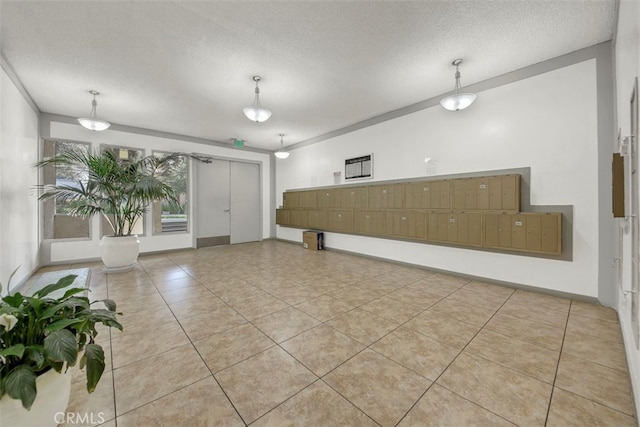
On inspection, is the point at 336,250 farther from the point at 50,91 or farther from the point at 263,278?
the point at 50,91

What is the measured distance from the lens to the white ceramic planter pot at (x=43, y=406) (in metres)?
1.02

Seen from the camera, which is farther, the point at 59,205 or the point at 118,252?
the point at 59,205

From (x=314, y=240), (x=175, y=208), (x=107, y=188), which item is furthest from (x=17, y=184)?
(x=314, y=240)

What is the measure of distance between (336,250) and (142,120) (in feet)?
17.3

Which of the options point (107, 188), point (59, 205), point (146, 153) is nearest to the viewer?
point (107, 188)

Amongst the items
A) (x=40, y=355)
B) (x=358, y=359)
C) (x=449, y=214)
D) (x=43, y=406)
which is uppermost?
(x=449, y=214)

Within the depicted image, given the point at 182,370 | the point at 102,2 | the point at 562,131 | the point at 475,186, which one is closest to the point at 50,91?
the point at 102,2

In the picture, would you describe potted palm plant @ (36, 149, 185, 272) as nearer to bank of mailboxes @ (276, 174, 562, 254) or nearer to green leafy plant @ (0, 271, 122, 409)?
green leafy plant @ (0, 271, 122, 409)

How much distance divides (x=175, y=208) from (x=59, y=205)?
2.03m

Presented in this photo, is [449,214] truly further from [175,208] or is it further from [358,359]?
[175,208]

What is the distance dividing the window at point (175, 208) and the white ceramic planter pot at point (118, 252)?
168cm

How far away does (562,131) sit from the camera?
9.95ft

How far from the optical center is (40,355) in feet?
3.48

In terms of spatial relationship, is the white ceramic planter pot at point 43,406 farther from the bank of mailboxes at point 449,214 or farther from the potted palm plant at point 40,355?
the bank of mailboxes at point 449,214
